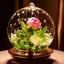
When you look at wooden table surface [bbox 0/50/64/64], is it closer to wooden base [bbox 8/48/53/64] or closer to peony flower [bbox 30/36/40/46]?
wooden base [bbox 8/48/53/64]

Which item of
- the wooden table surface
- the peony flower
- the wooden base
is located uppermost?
the peony flower

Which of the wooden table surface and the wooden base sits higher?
the wooden base

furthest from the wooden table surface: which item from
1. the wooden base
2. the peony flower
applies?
the peony flower

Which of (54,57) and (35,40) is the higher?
(35,40)

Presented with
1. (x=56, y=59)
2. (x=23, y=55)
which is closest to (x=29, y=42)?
(x=23, y=55)

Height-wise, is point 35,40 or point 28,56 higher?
point 35,40

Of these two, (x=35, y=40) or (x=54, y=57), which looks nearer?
(x=35, y=40)

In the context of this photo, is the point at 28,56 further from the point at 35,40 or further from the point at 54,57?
the point at 54,57

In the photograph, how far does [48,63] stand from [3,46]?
1515 millimetres

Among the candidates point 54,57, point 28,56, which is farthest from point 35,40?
point 54,57

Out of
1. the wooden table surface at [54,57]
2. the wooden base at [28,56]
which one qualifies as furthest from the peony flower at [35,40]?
the wooden table surface at [54,57]

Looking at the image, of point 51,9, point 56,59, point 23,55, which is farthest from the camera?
point 51,9

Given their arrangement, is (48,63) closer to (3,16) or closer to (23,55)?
(23,55)

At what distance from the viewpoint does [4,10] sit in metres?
2.71
